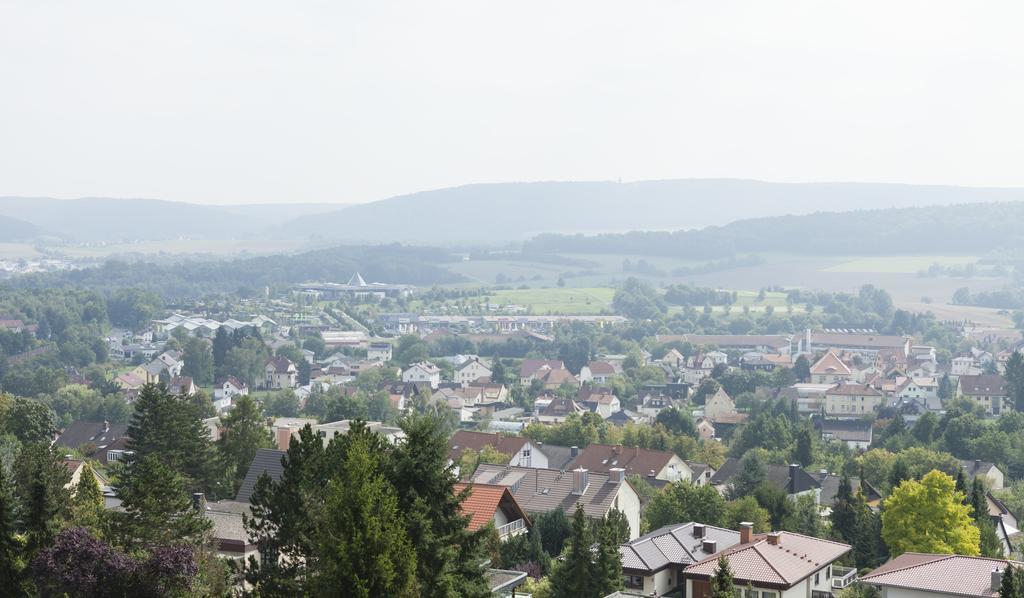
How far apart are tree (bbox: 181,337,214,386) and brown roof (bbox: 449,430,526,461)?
40.1m

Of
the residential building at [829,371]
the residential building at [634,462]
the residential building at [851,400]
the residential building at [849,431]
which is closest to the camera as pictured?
the residential building at [634,462]

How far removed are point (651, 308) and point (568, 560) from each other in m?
145

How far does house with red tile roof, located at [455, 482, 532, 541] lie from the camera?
28.4 metres

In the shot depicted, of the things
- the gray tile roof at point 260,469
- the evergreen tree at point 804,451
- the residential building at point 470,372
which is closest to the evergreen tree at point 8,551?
the gray tile roof at point 260,469

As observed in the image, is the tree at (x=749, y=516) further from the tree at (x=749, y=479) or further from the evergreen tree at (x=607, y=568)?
the evergreen tree at (x=607, y=568)

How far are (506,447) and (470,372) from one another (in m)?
50.5

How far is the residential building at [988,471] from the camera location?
53.1 meters

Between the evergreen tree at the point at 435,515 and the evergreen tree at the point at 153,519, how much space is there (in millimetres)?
3663

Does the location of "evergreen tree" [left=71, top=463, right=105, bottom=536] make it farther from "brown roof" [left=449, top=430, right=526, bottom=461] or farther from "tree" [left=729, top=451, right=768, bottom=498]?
"brown roof" [left=449, top=430, right=526, bottom=461]

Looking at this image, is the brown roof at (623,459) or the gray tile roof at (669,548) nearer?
the gray tile roof at (669,548)

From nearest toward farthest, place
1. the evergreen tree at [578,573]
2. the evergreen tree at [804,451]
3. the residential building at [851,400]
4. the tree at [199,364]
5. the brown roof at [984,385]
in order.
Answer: the evergreen tree at [578,573] → the evergreen tree at [804,451] → the brown roof at [984,385] → the residential building at [851,400] → the tree at [199,364]

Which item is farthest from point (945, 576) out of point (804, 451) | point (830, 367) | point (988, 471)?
point (830, 367)

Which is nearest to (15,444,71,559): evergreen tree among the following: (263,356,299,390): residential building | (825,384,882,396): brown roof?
(825,384,882,396): brown roof

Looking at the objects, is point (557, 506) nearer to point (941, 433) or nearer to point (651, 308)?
point (941, 433)
